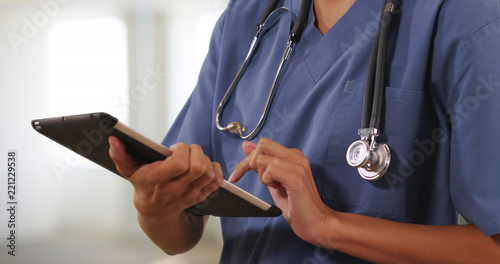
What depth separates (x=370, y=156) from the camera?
1.88ft

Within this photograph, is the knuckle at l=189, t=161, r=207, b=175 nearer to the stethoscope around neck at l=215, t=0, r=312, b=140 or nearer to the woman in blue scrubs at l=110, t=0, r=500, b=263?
A: the woman in blue scrubs at l=110, t=0, r=500, b=263

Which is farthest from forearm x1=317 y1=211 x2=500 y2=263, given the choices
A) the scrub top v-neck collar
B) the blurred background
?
the blurred background

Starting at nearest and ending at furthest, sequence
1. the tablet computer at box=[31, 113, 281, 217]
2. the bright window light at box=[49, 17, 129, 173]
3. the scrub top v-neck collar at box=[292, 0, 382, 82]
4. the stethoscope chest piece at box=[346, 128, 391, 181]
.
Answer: the tablet computer at box=[31, 113, 281, 217], the stethoscope chest piece at box=[346, 128, 391, 181], the scrub top v-neck collar at box=[292, 0, 382, 82], the bright window light at box=[49, 17, 129, 173]

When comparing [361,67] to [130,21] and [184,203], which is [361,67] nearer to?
[184,203]

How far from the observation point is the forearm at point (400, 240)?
0.57m

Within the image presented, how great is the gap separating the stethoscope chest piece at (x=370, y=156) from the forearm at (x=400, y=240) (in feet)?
0.19

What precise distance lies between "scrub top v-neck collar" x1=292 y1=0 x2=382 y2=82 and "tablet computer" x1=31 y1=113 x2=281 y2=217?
24 cm

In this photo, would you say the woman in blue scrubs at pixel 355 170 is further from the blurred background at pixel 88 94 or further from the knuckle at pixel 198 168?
the blurred background at pixel 88 94

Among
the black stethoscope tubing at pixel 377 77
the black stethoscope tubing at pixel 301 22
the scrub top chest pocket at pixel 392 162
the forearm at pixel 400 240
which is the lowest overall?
the forearm at pixel 400 240

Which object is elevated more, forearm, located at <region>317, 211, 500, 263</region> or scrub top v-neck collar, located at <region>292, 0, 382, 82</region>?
scrub top v-neck collar, located at <region>292, 0, 382, 82</region>

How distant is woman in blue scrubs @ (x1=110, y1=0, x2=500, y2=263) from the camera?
56cm

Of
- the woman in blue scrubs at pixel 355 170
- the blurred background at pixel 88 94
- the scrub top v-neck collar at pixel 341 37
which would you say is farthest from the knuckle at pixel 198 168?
the blurred background at pixel 88 94

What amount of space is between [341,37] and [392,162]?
0.69 ft

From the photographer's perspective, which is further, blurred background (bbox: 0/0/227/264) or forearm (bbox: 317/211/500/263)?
blurred background (bbox: 0/0/227/264)
